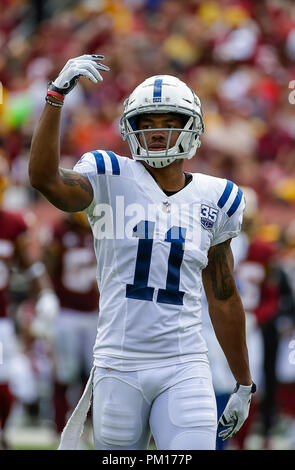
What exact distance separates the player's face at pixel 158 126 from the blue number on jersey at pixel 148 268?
300 mm

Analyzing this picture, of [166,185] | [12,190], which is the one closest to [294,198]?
[12,190]

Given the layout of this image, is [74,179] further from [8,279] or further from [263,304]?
[263,304]

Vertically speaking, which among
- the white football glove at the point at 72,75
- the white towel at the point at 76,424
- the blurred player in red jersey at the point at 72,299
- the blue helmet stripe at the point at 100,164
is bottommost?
the white towel at the point at 76,424

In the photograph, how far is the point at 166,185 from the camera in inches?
143

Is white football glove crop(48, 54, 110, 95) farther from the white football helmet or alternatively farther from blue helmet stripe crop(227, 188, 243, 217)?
blue helmet stripe crop(227, 188, 243, 217)

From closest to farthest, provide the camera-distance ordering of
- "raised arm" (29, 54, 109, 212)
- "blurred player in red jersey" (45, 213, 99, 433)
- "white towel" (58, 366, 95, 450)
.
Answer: "raised arm" (29, 54, 109, 212), "white towel" (58, 366, 95, 450), "blurred player in red jersey" (45, 213, 99, 433)

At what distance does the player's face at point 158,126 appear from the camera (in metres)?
3.59

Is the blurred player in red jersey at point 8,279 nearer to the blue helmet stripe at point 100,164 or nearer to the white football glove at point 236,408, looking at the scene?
the white football glove at point 236,408

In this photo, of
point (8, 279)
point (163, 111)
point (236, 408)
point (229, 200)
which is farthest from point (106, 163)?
point (8, 279)

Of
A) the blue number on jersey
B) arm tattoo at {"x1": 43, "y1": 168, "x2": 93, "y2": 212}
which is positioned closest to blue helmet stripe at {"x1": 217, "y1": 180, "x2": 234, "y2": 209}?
the blue number on jersey

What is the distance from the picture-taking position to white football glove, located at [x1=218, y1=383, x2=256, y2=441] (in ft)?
12.5

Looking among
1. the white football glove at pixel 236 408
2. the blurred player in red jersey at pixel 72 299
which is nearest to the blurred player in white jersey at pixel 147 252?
Answer: the white football glove at pixel 236 408

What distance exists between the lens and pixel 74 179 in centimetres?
338

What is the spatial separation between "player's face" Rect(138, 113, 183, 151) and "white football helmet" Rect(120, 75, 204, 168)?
0.02 metres
